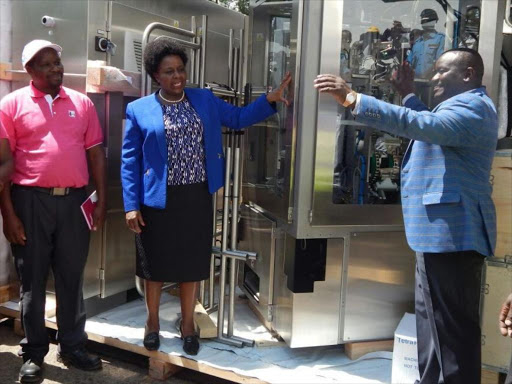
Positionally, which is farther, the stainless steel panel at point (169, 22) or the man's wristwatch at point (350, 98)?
the stainless steel panel at point (169, 22)

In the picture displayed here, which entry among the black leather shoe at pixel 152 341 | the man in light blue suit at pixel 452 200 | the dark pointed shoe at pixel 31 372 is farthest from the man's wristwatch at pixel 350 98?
the dark pointed shoe at pixel 31 372

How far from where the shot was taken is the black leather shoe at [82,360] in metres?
3.20

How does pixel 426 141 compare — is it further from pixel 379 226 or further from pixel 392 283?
pixel 392 283

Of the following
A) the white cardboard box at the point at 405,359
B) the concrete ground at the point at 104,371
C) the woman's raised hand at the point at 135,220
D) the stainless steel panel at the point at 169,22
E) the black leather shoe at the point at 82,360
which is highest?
the stainless steel panel at the point at 169,22

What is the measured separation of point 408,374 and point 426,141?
1.24 metres

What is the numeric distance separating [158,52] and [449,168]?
1600 millimetres

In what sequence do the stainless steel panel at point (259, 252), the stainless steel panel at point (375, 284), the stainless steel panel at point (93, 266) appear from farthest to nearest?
the stainless steel panel at point (93, 266) → the stainless steel panel at point (259, 252) → the stainless steel panel at point (375, 284)

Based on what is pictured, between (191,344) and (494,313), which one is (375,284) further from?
(191,344)

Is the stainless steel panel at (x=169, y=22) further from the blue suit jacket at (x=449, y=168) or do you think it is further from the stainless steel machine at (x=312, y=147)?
the blue suit jacket at (x=449, y=168)

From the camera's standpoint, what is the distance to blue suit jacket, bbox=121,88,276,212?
2.95m

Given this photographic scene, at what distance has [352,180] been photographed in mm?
3029

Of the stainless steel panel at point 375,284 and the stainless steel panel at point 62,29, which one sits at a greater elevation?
the stainless steel panel at point 62,29

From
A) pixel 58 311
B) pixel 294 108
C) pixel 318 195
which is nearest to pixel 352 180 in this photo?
pixel 318 195

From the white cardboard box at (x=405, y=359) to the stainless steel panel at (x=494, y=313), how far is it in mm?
337
